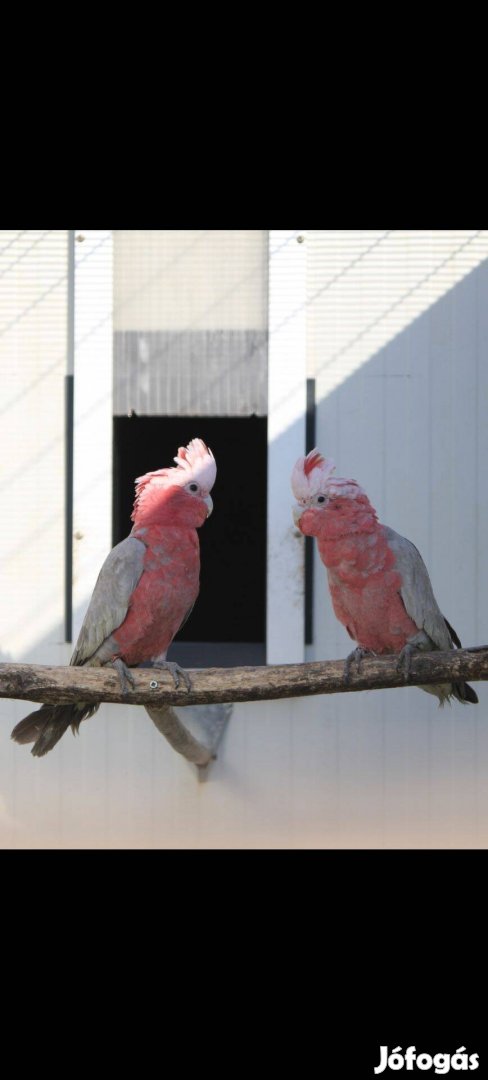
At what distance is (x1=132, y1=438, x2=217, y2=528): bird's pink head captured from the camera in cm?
315

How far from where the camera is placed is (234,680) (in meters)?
2.87

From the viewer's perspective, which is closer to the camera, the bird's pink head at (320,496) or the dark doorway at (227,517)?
the bird's pink head at (320,496)

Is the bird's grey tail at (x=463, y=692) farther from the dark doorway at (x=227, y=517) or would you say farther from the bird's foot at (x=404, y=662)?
the dark doorway at (x=227, y=517)

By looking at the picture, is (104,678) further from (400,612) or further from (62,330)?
(62,330)

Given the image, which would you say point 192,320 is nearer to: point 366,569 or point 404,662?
point 366,569

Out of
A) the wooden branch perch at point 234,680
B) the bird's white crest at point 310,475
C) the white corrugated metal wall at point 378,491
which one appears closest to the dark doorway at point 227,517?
the white corrugated metal wall at point 378,491

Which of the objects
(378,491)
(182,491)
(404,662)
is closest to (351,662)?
(404,662)

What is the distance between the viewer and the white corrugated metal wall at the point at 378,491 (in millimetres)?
4234

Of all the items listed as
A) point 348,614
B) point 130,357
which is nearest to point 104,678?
point 348,614

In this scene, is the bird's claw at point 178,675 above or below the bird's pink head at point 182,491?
below

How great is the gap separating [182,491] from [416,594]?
788mm

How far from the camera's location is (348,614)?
3.20 m

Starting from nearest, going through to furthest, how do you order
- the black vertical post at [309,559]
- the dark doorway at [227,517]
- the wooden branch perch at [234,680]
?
the wooden branch perch at [234,680], the black vertical post at [309,559], the dark doorway at [227,517]

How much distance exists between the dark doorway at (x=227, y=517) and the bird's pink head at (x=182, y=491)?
3477mm
